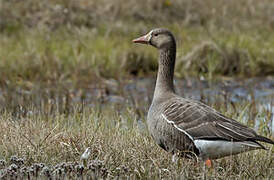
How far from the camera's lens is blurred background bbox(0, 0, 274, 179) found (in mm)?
8062

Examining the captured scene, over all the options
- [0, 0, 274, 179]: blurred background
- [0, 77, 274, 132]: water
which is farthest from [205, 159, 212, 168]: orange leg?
[0, 77, 274, 132]: water

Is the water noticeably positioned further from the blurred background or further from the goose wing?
the goose wing

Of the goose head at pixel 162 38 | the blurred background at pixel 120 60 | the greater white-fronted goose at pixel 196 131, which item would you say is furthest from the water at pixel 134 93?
the greater white-fronted goose at pixel 196 131

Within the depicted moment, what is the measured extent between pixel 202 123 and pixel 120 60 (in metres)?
6.05

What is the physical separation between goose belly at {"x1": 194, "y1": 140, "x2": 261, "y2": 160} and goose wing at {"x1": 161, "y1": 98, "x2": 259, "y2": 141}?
4cm

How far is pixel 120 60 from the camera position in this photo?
35.9 ft

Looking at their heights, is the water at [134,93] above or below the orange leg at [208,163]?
below

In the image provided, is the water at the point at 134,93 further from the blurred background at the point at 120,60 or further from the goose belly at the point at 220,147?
the goose belly at the point at 220,147

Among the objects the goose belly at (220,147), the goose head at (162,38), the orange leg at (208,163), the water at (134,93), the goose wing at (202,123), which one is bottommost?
the water at (134,93)

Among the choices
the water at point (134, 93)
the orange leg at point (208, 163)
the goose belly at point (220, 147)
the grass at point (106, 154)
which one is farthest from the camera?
the water at point (134, 93)

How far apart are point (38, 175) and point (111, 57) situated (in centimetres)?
662

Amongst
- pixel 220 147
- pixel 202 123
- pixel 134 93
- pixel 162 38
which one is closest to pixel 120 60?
pixel 134 93

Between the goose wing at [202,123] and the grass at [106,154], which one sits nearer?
the grass at [106,154]

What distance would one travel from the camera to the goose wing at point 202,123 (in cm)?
484
